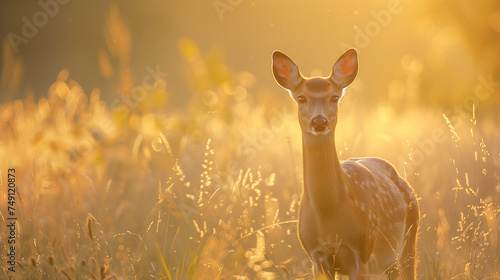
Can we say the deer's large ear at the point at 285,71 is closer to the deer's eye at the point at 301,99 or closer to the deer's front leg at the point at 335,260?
the deer's eye at the point at 301,99

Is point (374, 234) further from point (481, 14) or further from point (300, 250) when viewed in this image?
point (481, 14)

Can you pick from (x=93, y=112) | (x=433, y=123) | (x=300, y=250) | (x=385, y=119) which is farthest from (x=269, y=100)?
(x=300, y=250)

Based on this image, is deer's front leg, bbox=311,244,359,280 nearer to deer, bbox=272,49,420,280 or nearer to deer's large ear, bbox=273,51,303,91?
deer, bbox=272,49,420,280

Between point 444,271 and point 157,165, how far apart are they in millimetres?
4275

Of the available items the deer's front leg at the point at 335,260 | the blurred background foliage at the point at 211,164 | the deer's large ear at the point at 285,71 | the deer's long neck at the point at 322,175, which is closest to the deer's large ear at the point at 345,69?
the deer's large ear at the point at 285,71

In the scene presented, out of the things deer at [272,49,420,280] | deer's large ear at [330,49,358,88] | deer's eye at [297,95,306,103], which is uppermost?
deer's large ear at [330,49,358,88]

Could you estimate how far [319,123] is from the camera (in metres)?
4.48

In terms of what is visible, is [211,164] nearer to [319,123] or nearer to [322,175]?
[322,175]

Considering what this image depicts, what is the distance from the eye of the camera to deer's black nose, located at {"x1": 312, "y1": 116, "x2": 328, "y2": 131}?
4492mm

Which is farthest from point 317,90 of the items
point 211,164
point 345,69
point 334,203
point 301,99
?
point 211,164

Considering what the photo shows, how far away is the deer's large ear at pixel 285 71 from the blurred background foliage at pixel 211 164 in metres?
0.81

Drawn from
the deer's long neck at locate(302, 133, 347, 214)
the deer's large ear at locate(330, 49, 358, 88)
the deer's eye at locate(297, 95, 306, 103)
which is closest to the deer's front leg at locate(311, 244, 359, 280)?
the deer's long neck at locate(302, 133, 347, 214)

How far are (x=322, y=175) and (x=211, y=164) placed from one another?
4.16 feet

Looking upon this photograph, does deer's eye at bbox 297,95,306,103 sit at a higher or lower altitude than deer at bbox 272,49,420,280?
higher
